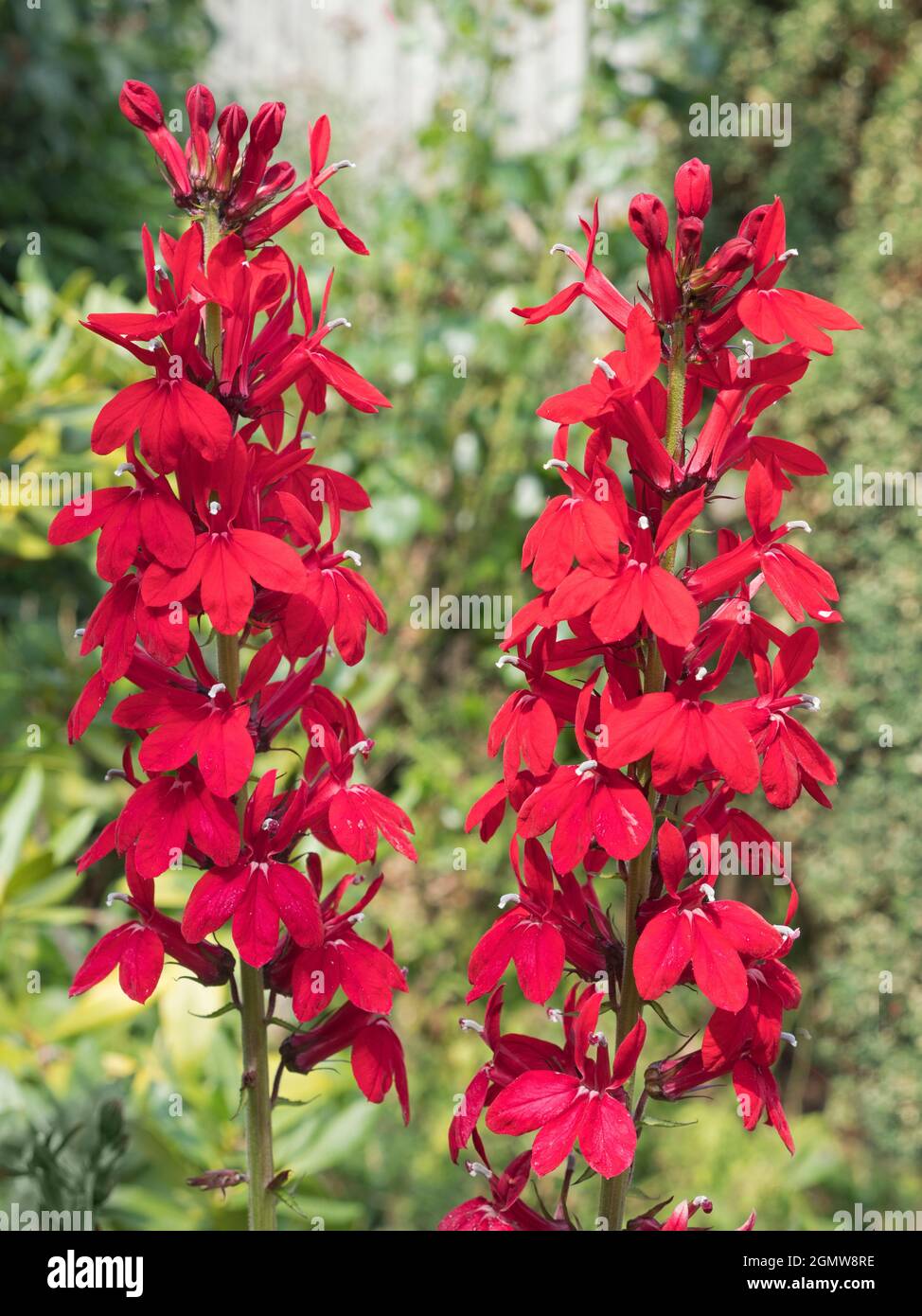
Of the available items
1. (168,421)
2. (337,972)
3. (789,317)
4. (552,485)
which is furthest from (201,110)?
(552,485)

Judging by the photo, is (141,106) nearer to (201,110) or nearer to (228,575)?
(201,110)

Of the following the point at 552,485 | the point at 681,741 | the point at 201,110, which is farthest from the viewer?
the point at 552,485

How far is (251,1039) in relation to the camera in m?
1.22

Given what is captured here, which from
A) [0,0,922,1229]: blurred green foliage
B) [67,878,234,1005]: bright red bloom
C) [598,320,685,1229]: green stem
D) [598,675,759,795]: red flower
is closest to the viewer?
[598,675,759,795]: red flower

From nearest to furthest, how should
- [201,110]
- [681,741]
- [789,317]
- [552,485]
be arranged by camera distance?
[681,741]
[789,317]
[201,110]
[552,485]

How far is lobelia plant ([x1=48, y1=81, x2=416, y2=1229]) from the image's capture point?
110cm

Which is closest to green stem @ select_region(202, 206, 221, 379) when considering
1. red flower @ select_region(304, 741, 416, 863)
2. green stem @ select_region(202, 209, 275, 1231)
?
green stem @ select_region(202, 209, 275, 1231)

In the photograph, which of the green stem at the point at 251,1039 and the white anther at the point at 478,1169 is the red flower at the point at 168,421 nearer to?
the green stem at the point at 251,1039

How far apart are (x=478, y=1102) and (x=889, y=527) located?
3793 millimetres

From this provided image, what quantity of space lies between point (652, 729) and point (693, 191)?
0.47m

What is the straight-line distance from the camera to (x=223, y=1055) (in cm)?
219

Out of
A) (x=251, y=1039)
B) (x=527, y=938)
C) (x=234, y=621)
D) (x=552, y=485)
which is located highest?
(x=552, y=485)

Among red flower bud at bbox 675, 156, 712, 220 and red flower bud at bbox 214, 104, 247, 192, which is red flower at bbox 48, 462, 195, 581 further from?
red flower bud at bbox 675, 156, 712, 220
